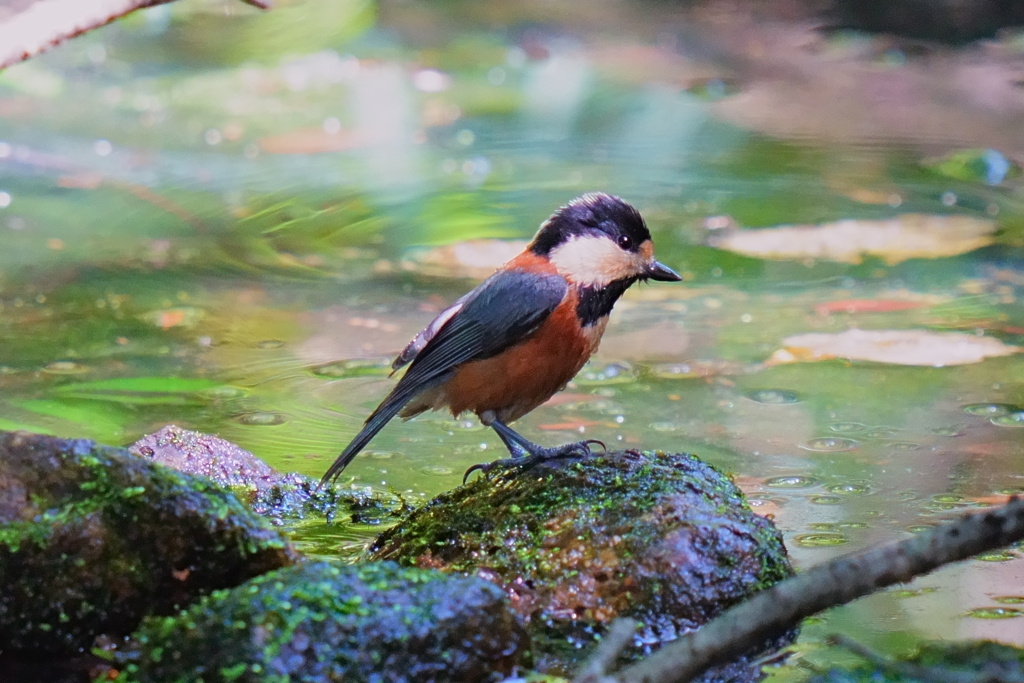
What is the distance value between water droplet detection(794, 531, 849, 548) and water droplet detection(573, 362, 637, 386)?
5.47 ft

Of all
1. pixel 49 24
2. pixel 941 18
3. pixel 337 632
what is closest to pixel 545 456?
pixel 337 632

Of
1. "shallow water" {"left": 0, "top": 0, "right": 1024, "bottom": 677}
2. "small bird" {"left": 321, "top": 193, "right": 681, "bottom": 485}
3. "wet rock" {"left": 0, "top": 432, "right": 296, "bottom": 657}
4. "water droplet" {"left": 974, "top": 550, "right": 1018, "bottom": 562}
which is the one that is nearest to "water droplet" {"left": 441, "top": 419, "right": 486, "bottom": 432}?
"shallow water" {"left": 0, "top": 0, "right": 1024, "bottom": 677}

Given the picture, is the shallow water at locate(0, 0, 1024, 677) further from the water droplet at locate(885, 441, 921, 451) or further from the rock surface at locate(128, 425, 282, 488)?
the rock surface at locate(128, 425, 282, 488)

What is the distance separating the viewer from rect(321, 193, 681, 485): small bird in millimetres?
3625

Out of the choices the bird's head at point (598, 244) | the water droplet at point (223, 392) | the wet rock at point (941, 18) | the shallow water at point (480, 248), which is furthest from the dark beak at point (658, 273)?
the wet rock at point (941, 18)

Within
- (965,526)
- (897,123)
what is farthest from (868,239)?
(965,526)

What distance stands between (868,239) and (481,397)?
4079mm

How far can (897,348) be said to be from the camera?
5.39m

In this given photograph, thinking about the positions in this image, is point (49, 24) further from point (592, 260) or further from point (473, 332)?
point (592, 260)

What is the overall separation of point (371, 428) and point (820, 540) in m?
1.41

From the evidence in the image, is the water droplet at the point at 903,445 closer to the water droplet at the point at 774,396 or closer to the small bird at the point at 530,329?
the water droplet at the point at 774,396

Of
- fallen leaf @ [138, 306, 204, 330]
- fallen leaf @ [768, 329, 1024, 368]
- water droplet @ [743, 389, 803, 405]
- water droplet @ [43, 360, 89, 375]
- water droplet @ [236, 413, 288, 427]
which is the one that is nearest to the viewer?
water droplet @ [236, 413, 288, 427]

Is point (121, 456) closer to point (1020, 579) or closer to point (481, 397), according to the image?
point (481, 397)

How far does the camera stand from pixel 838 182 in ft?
27.0
